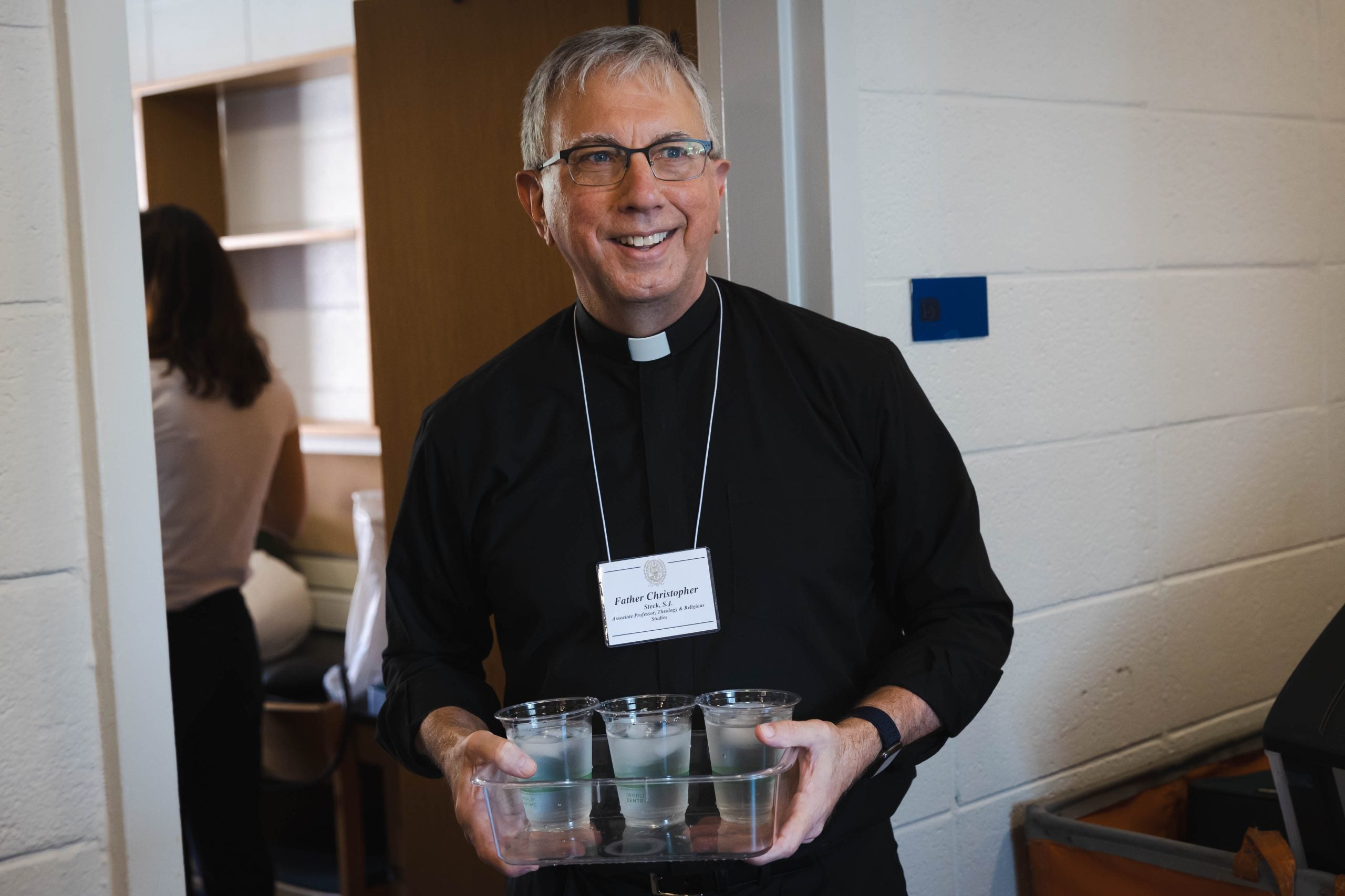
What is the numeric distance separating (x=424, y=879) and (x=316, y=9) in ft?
8.53

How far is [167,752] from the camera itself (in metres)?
1.43

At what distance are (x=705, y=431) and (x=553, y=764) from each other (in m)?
0.47

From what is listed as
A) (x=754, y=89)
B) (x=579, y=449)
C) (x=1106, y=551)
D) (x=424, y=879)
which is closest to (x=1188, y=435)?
(x=1106, y=551)

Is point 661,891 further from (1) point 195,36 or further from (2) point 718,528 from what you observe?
(1) point 195,36

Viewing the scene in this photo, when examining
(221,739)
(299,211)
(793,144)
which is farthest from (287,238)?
(793,144)

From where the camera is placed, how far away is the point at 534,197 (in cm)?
153

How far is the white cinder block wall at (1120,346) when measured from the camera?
206cm

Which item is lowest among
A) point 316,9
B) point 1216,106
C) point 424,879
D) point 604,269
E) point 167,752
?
point 424,879

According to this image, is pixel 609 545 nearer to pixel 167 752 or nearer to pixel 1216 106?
pixel 167 752

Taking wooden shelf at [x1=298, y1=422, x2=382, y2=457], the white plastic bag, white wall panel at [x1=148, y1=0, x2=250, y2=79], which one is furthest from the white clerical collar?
white wall panel at [x1=148, y1=0, x2=250, y2=79]

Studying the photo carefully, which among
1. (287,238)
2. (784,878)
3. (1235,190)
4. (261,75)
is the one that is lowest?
(784,878)

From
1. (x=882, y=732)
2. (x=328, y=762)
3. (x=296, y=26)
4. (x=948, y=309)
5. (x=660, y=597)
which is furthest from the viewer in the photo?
(x=296, y=26)

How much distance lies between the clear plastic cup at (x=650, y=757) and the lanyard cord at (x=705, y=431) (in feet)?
0.83

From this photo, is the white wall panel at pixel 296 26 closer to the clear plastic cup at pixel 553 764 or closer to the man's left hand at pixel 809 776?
the clear plastic cup at pixel 553 764
